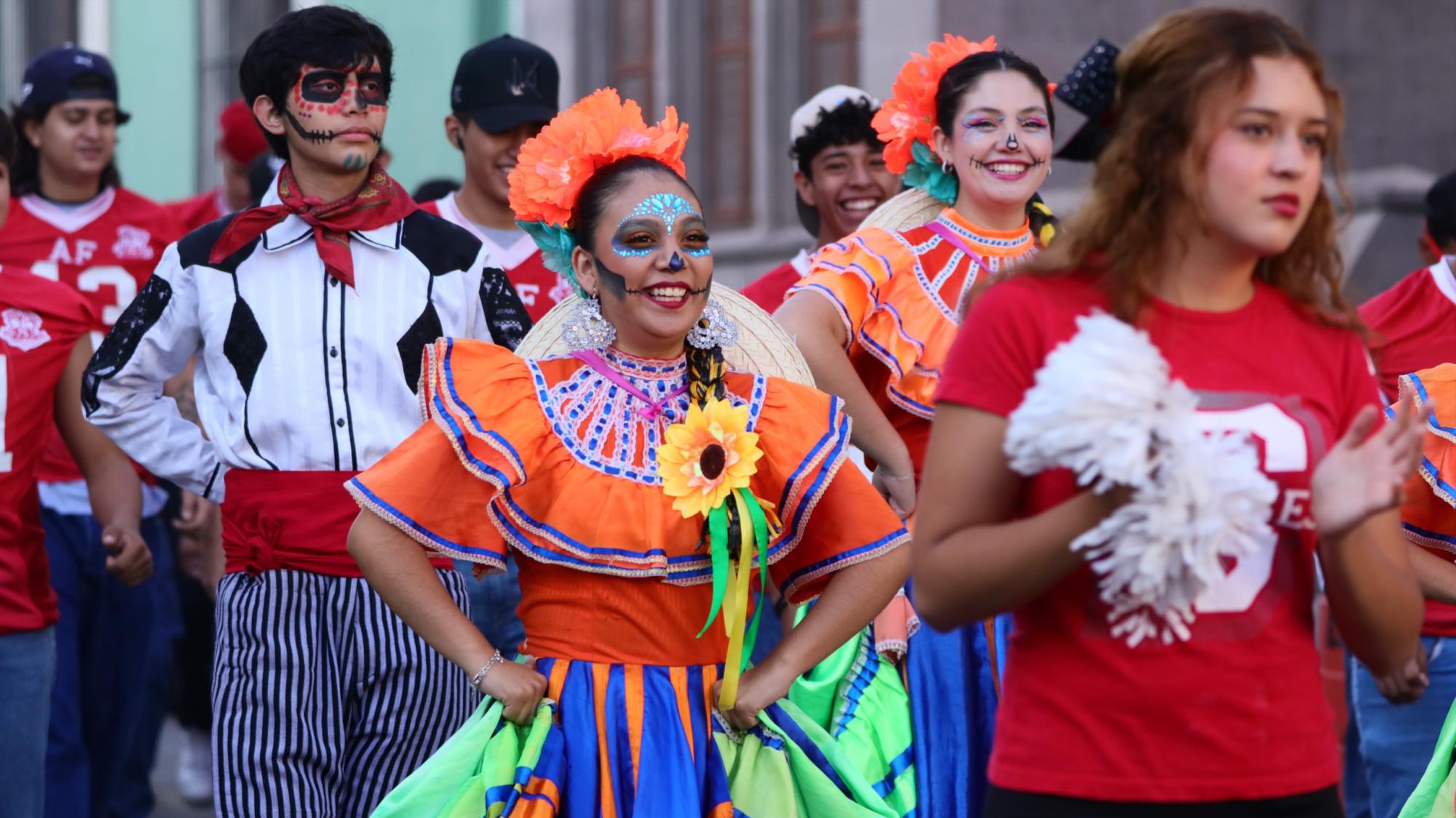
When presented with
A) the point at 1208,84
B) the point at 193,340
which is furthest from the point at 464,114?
the point at 1208,84

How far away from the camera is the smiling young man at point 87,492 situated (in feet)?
22.6

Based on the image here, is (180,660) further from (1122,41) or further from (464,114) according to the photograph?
(1122,41)

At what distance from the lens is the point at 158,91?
16016 millimetres

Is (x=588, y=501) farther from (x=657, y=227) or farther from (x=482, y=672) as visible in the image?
(x=657, y=227)

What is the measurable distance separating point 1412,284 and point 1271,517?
301cm

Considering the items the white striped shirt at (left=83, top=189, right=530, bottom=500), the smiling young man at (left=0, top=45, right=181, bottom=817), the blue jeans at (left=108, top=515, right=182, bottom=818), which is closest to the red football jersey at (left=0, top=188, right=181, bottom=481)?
the smiling young man at (left=0, top=45, right=181, bottom=817)

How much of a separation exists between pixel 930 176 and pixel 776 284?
144 centimetres

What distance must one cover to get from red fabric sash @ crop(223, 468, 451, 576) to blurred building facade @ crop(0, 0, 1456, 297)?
5.58 metres

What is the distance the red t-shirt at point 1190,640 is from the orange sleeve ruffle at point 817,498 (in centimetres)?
126

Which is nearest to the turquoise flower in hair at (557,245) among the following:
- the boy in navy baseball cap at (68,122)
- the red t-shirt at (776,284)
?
the red t-shirt at (776,284)

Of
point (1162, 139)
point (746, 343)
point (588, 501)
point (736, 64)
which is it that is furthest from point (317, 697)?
point (736, 64)

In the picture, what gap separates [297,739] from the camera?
456 cm

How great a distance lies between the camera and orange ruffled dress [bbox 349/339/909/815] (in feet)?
13.2

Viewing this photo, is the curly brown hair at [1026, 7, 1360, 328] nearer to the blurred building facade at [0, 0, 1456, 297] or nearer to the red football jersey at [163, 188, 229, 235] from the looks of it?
the red football jersey at [163, 188, 229, 235]
